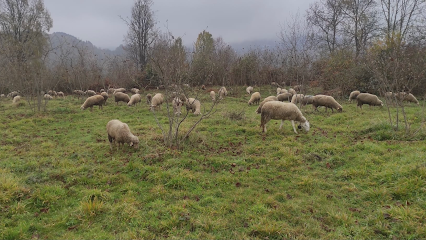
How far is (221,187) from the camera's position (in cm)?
589

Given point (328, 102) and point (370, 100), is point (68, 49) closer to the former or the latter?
point (328, 102)

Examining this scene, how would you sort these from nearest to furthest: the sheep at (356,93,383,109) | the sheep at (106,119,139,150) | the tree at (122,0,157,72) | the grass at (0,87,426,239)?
the grass at (0,87,426,239), the sheep at (106,119,139,150), the sheep at (356,93,383,109), the tree at (122,0,157,72)

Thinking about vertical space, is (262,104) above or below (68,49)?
below

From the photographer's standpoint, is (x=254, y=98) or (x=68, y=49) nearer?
(x=254, y=98)

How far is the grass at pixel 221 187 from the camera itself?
14.2ft

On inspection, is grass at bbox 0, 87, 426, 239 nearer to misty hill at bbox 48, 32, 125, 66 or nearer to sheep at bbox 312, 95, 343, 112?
sheep at bbox 312, 95, 343, 112

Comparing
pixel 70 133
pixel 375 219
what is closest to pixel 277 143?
pixel 375 219

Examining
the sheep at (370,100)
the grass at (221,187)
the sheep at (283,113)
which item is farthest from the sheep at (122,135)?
the sheep at (370,100)

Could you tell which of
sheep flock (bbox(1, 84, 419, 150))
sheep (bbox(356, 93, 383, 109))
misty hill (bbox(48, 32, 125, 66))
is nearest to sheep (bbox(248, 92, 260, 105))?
sheep flock (bbox(1, 84, 419, 150))

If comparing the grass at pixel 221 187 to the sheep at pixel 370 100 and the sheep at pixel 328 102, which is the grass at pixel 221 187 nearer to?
the sheep at pixel 328 102

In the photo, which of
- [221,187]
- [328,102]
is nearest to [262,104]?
[328,102]

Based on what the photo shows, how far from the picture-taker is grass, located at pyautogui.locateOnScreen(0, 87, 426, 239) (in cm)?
432

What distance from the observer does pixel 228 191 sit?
5691mm

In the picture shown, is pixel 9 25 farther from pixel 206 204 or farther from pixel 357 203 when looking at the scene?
pixel 357 203
